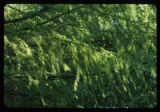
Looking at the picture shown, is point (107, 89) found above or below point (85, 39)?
below

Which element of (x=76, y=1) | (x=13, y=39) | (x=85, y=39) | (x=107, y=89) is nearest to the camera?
(x=76, y=1)

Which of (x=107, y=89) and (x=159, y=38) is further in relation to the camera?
(x=107, y=89)

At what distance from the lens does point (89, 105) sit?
2.85 m

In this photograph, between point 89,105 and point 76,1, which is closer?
point 76,1

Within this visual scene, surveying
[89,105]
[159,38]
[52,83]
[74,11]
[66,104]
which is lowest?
[89,105]

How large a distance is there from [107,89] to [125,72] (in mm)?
1176

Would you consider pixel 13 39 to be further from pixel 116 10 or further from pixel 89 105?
pixel 89 105

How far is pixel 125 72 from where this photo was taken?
7.98 ft

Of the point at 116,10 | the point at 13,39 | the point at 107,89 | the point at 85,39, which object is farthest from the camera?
the point at 107,89

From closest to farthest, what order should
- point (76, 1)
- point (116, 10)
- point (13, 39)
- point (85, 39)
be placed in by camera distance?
point (76, 1), point (116, 10), point (13, 39), point (85, 39)

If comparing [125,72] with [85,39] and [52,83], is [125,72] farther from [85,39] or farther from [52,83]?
[52,83]

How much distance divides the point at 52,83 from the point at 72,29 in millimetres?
693

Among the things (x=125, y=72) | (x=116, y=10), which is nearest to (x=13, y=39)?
(x=116, y=10)
